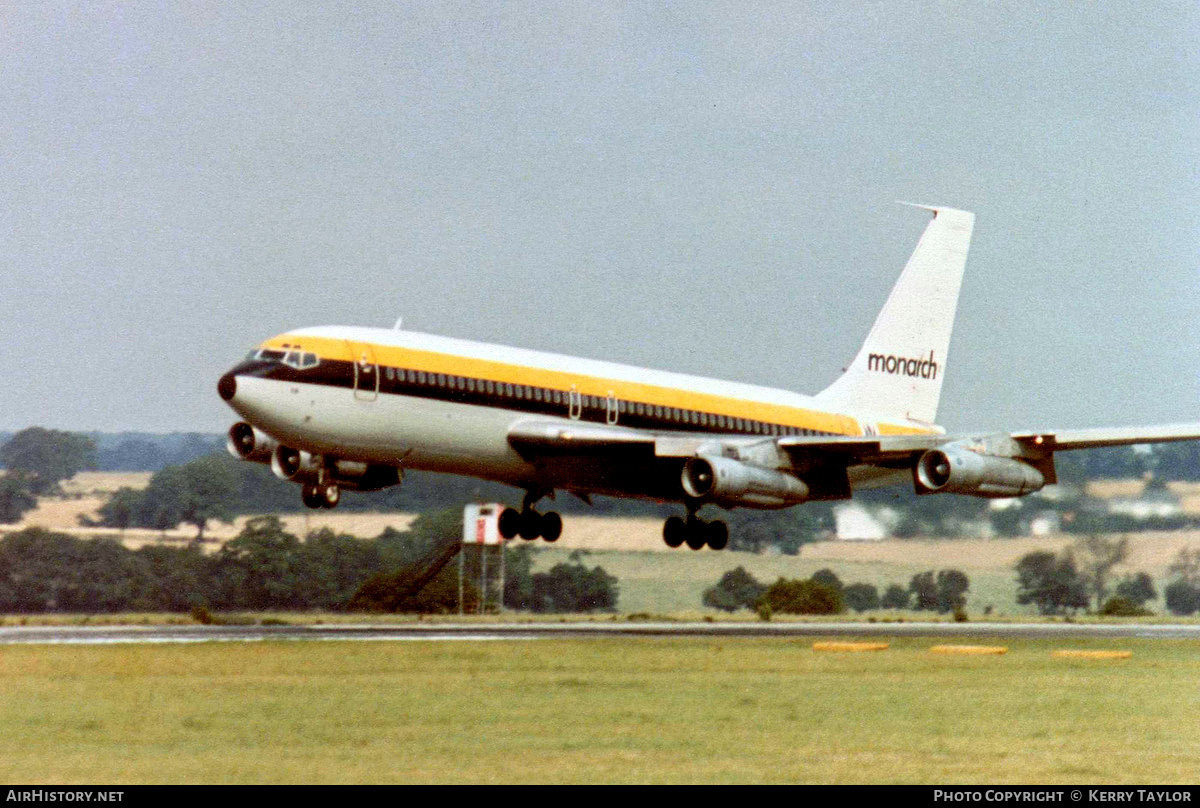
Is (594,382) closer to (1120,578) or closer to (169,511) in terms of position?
(1120,578)

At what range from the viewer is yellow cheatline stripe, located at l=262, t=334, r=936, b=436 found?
4331 centimetres

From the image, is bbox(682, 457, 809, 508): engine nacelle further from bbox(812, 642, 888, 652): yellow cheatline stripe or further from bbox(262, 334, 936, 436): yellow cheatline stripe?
bbox(812, 642, 888, 652): yellow cheatline stripe

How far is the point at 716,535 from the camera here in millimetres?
53781

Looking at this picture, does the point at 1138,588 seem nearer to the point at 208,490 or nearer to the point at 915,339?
the point at 915,339

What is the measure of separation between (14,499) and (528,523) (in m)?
23.6

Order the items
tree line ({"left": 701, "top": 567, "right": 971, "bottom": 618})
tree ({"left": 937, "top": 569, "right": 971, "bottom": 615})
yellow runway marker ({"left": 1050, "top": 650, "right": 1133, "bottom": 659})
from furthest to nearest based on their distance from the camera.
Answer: tree line ({"left": 701, "top": 567, "right": 971, "bottom": 618}) < tree ({"left": 937, "top": 569, "right": 971, "bottom": 615}) < yellow runway marker ({"left": 1050, "top": 650, "right": 1133, "bottom": 659})

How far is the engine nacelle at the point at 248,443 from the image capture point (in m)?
46.6

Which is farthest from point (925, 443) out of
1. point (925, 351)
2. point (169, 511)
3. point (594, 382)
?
point (169, 511)

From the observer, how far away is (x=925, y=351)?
2474 inches

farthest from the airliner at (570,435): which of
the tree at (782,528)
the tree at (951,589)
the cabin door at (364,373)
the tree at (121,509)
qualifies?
the tree at (121,509)

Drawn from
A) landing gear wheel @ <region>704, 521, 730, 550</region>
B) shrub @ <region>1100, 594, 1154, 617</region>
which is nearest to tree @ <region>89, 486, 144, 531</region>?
landing gear wheel @ <region>704, 521, 730, 550</region>

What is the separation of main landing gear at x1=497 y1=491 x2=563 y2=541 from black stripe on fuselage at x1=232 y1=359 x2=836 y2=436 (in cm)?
483

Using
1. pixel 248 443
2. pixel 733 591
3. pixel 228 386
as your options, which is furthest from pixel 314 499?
pixel 733 591
